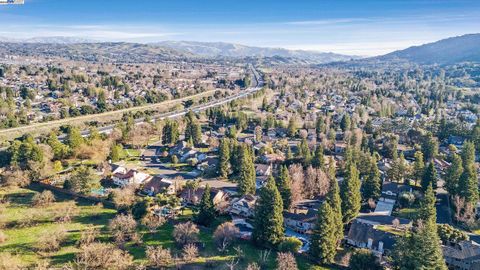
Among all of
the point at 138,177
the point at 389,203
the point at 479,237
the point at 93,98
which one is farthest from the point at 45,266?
the point at 93,98

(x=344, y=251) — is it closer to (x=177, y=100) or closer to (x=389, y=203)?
(x=389, y=203)

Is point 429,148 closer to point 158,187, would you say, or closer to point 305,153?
point 305,153

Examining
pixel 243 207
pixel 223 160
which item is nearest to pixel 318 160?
pixel 223 160

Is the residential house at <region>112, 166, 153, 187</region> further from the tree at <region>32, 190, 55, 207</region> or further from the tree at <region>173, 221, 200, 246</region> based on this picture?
the tree at <region>173, 221, 200, 246</region>

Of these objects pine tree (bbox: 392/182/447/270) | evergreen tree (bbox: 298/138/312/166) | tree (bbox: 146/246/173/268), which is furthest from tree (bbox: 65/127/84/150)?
pine tree (bbox: 392/182/447/270)

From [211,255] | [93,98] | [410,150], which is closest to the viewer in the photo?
[211,255]

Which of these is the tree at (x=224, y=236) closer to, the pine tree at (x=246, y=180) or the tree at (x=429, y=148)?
the pine tree at (x=246, y=180)

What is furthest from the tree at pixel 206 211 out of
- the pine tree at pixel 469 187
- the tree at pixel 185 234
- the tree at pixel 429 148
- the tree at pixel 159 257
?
the tree at pixel 429 148
